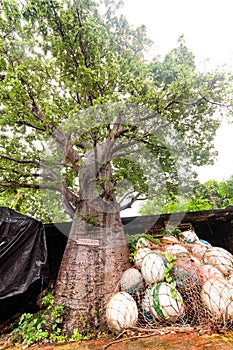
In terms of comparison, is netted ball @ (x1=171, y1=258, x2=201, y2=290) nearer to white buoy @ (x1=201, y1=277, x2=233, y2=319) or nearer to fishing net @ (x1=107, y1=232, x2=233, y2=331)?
fishing net @ (x1=107, y1=232, x2=233, y2=331)

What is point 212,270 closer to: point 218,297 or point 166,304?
point 218,297

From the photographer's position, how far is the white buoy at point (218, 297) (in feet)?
5.98

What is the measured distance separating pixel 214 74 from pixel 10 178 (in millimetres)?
4981

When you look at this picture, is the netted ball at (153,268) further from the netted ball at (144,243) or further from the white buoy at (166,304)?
the netted ball at (144,243)

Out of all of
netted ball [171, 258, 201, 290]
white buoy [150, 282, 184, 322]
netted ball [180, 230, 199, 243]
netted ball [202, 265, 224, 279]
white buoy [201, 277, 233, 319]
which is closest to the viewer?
white buoy [201, 277, 233, 319]

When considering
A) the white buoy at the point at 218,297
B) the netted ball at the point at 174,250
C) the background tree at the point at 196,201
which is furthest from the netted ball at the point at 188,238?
the white buoy at the point at 218,297

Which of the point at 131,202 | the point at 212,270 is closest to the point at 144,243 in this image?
the point at 212,270

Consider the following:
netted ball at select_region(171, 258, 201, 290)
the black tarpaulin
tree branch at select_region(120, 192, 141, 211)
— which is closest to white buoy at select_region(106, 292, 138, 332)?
netted ball at select_region(171, 258, 201, 290)

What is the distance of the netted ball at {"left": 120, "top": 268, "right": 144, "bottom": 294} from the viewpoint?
2.34m

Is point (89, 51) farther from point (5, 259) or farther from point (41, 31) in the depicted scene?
point (5, 259)

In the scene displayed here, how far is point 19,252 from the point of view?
2734 millimetres

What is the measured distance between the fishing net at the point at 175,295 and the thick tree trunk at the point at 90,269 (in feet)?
1.36

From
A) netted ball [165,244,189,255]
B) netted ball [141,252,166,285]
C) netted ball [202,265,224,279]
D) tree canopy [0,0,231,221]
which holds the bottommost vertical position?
netted ball [202,265,224,279]

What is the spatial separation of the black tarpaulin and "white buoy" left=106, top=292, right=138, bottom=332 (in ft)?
4.03
